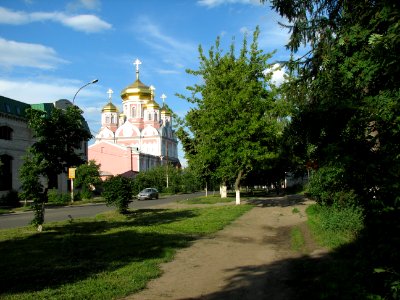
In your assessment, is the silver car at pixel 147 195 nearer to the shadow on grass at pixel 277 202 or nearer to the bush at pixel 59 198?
A: the bush at pixel 59 198

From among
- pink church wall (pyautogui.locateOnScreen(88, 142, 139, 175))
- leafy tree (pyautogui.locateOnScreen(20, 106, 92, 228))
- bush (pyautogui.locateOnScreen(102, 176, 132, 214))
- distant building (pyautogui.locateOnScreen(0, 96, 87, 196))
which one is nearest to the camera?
leafy tree (pyautogui.locateOnScreen(20, 106, 92, 228))

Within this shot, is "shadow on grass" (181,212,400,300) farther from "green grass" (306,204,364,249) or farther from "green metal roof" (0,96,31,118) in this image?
"green metal roof" (0,96,31,118)

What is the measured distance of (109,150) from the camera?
86.3m

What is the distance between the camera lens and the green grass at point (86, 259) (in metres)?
7.04

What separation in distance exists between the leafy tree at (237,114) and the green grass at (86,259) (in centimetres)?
827

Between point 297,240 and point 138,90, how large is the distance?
85611 mm

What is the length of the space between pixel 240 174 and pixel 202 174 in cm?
1037

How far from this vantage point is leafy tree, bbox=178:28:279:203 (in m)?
23.7

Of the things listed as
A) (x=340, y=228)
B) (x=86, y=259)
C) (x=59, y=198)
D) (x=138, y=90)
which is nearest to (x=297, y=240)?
(x=340, y=228)

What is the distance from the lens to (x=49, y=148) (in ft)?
47.5

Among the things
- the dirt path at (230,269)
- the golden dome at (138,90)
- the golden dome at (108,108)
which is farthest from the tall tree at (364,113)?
the golden dome at (108,108)

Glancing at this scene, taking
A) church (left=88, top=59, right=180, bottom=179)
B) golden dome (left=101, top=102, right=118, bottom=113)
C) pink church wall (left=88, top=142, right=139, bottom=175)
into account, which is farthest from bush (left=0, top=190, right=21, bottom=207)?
golden dome (left=101, top=102, right=118, bottom=113)

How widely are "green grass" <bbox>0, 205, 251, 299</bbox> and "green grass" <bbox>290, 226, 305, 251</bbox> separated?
2679 millimetres

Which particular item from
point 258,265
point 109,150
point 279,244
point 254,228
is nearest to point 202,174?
point 254,228
